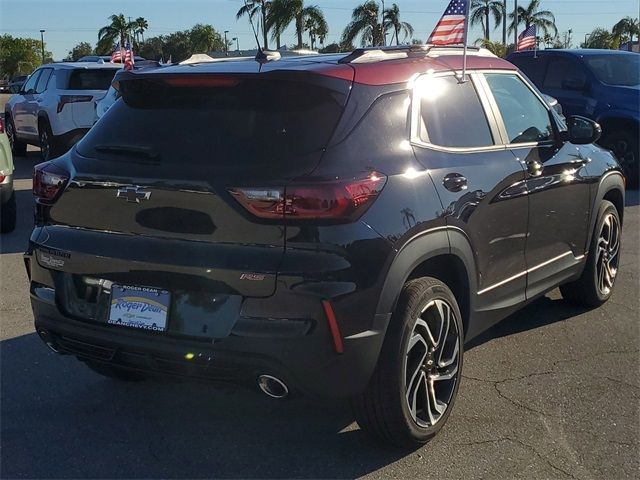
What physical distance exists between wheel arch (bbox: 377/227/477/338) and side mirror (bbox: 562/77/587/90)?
867cm

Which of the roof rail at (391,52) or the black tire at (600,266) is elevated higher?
the roof rail at (391,52)

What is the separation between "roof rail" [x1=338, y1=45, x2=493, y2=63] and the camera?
11.8 feet

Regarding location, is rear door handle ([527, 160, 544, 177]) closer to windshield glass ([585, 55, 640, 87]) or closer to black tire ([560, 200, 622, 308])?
black tire ([560, 200, 622, 308])

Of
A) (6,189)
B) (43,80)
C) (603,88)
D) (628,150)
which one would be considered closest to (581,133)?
(6,189)

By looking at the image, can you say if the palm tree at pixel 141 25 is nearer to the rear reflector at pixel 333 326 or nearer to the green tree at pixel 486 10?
the green tree at pixel 486 10

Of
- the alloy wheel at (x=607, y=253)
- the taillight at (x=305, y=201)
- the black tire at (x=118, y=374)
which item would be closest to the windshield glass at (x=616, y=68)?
the alloy wheel at (x=607, y=253)

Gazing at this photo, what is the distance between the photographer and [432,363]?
363cm

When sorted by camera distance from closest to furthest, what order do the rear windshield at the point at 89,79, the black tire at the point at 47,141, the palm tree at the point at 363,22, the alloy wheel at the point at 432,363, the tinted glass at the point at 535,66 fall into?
the alloy wheel at the point at 432,363 → the tinted glass at the point at 535,66 → the black tire at the point at 47,141 → the rear windshield at the point at 89,79 → the palm tree at the point at 363,22

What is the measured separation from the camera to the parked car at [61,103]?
1316 cm

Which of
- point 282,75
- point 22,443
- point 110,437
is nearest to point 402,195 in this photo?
point 282,75

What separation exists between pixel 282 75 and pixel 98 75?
11.3m

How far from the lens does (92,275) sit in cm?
338

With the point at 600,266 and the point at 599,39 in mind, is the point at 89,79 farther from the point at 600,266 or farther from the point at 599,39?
the point at 599,39

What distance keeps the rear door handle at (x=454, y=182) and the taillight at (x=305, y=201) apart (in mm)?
692
